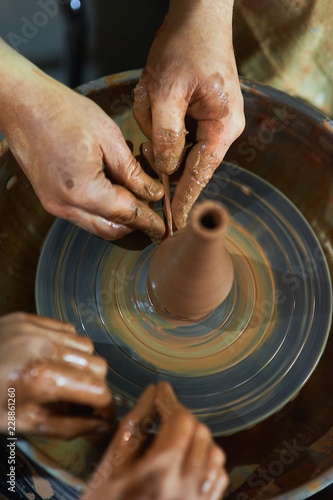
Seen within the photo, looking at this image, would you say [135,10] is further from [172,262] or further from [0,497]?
[0,497]

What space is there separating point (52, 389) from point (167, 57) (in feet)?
3.46

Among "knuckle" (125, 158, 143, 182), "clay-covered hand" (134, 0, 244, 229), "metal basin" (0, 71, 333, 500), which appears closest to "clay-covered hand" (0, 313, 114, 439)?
"metal basin" (0, 71, 333, 500)

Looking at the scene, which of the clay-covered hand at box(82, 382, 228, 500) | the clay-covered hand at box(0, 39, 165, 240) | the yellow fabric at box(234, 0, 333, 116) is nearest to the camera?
the clay-covered hand at box(82, 382, 228, 500)

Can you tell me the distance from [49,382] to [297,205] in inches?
49.5

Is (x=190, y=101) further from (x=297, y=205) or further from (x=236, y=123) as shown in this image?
(x=297, y=205)

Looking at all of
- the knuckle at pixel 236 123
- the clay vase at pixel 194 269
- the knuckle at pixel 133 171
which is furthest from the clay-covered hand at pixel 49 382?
the knuckle at pixel 236 123

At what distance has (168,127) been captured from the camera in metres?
1.30

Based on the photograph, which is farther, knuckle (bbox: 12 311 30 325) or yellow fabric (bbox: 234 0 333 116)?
yellow fabric (bbox: 234 0 333 116)

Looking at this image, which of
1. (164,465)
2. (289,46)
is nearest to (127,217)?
(164,465)

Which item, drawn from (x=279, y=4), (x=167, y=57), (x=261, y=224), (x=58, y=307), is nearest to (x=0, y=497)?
(x=58, y=307)

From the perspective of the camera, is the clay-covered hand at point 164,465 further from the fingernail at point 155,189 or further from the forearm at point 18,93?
the forearm at point 18,93

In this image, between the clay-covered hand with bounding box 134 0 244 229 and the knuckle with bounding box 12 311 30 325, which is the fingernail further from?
the knuckle with bounding box 12 311 30 325

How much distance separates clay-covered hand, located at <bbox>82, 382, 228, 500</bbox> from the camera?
31.3 inches

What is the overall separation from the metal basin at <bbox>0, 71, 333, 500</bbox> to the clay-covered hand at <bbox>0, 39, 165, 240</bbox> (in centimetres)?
22
